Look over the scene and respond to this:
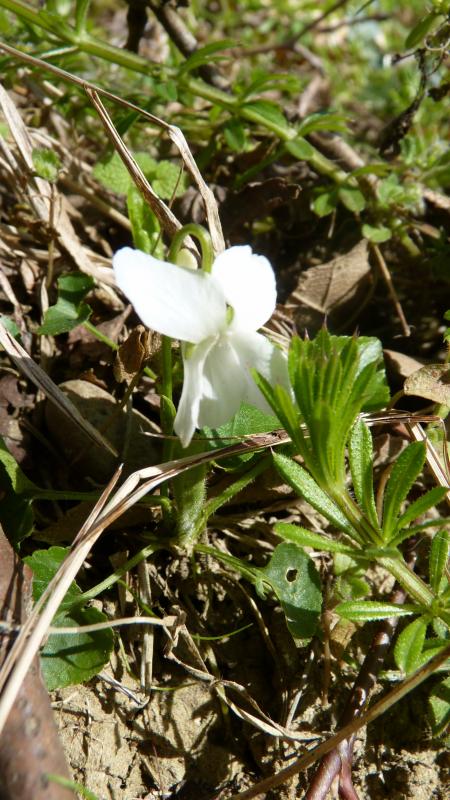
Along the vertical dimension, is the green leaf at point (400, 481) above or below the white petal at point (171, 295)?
below

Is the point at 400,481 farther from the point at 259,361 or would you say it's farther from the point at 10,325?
the point at 10,325

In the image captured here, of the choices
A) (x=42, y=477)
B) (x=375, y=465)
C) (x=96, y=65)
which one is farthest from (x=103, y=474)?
(x=96, y=65)

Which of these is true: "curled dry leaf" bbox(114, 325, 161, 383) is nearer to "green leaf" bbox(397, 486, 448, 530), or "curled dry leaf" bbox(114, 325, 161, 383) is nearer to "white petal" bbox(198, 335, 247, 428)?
"white petal" bbox(198, 335, 247, 428)

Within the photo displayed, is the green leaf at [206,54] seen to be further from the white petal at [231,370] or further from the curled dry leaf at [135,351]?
the white petal at [231,370]

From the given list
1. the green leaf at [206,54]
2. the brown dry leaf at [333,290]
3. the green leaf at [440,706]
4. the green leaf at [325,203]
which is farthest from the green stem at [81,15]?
the green leaf at [440,706]

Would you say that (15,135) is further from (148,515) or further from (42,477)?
(148,515)

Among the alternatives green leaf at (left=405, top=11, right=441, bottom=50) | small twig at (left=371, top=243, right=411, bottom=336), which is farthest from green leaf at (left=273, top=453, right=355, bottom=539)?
green leaf at (left=405, top=11, right=441, bottom=50)
